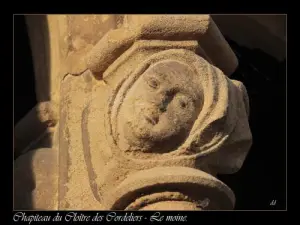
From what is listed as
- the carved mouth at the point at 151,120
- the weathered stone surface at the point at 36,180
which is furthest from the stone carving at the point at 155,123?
the weathered stone surface at the point at 36,180

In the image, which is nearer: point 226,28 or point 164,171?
point 164,171

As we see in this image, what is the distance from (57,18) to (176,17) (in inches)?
24.6

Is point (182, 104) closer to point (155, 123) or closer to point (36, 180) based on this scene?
point (155, 123)

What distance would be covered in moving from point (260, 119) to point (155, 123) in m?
1.34

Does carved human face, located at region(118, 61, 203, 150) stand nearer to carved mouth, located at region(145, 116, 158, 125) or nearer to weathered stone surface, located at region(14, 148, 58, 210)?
carved mouth, located at region(145, 116, 158, 125)

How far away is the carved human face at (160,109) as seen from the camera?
3.50 m

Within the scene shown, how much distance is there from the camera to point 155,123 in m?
3.50

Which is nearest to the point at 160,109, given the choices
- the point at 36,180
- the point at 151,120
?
the point at 151,120

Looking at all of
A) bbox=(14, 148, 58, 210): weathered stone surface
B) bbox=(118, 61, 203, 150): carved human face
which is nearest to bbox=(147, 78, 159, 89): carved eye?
bbox=(118, 61, 203, 150): carved human face

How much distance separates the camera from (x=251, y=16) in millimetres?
4551

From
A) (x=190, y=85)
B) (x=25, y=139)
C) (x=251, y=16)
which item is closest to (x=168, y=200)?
(x=190, y=85)

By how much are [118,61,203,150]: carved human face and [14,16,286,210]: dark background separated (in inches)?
42.7

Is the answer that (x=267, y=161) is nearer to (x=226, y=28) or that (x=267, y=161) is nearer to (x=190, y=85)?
(x=226, y=28)

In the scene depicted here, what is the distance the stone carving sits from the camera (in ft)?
11.5
